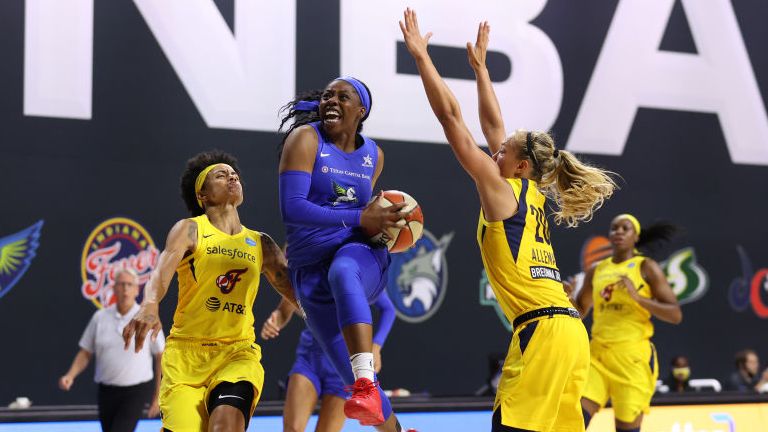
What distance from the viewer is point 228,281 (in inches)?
175

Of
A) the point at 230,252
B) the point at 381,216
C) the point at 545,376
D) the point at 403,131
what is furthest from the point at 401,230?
the point at 403,131

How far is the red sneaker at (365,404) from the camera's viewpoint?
12.4 ft

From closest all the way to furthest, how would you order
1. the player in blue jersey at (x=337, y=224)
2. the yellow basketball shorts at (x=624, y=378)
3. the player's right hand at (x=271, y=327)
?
the player in blue jersey at (x=337, y=224) → the player's right hand at (x=271, y=327) → the yellow basketball shorts at (x=624, y=378)

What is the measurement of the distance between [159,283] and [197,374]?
470mm

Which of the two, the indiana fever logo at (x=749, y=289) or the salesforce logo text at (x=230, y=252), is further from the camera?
the indiana fever logo at (x=749, y=289)

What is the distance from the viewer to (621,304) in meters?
7.38

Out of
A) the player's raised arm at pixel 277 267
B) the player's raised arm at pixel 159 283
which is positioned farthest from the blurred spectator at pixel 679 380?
the player's raised arm at pixel 159 283

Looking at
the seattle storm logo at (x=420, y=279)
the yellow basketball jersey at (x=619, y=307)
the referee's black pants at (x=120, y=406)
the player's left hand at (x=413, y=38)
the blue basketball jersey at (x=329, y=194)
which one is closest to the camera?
the player's left hand at (x=413, y=38)

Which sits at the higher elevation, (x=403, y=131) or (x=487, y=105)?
(x=403, y=131)

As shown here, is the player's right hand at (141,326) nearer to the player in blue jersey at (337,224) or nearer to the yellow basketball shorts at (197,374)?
the yellow basketball shorts at (197,374)

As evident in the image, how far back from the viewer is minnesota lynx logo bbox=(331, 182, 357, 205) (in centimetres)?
438

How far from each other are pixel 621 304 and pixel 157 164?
5.17 m

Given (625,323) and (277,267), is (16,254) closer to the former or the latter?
(277,267)

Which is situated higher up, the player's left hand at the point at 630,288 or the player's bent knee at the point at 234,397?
the player's left hand at the point at 630,288
